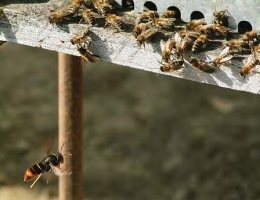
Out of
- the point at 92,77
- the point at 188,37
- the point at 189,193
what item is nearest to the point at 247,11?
the point at 188,37

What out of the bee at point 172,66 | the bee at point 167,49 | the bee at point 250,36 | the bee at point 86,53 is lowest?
the bee at point 86,53

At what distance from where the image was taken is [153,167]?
9.52 metres

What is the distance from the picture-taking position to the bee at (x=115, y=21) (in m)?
3.94

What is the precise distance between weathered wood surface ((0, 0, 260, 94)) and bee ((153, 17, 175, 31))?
0.14 m

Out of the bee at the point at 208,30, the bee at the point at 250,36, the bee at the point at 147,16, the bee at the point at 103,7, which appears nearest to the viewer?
the bee at the point at 250,36

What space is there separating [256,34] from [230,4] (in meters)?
0.27

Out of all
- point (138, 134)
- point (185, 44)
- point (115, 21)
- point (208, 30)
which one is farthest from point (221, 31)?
point (138, 134)

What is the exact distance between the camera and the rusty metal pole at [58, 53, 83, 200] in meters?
5.54

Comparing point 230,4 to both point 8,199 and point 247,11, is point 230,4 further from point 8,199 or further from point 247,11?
point 8,199

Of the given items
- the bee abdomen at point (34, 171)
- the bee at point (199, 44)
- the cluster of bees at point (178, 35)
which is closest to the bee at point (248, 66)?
the cluster of bees at point (178, 35)

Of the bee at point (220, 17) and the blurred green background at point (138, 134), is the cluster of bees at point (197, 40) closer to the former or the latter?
the bee at point (220, 17)

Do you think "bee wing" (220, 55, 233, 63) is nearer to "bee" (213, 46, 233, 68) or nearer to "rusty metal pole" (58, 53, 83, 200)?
"bee" (213, 46, 233, 68)

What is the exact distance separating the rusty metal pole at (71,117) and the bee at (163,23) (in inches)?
64.2

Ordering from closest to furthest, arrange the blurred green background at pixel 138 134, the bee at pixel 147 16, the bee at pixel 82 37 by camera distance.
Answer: the bee at pixel 82 37, the bee at pixel 147 16, the blurred green background at pixel 138 134
